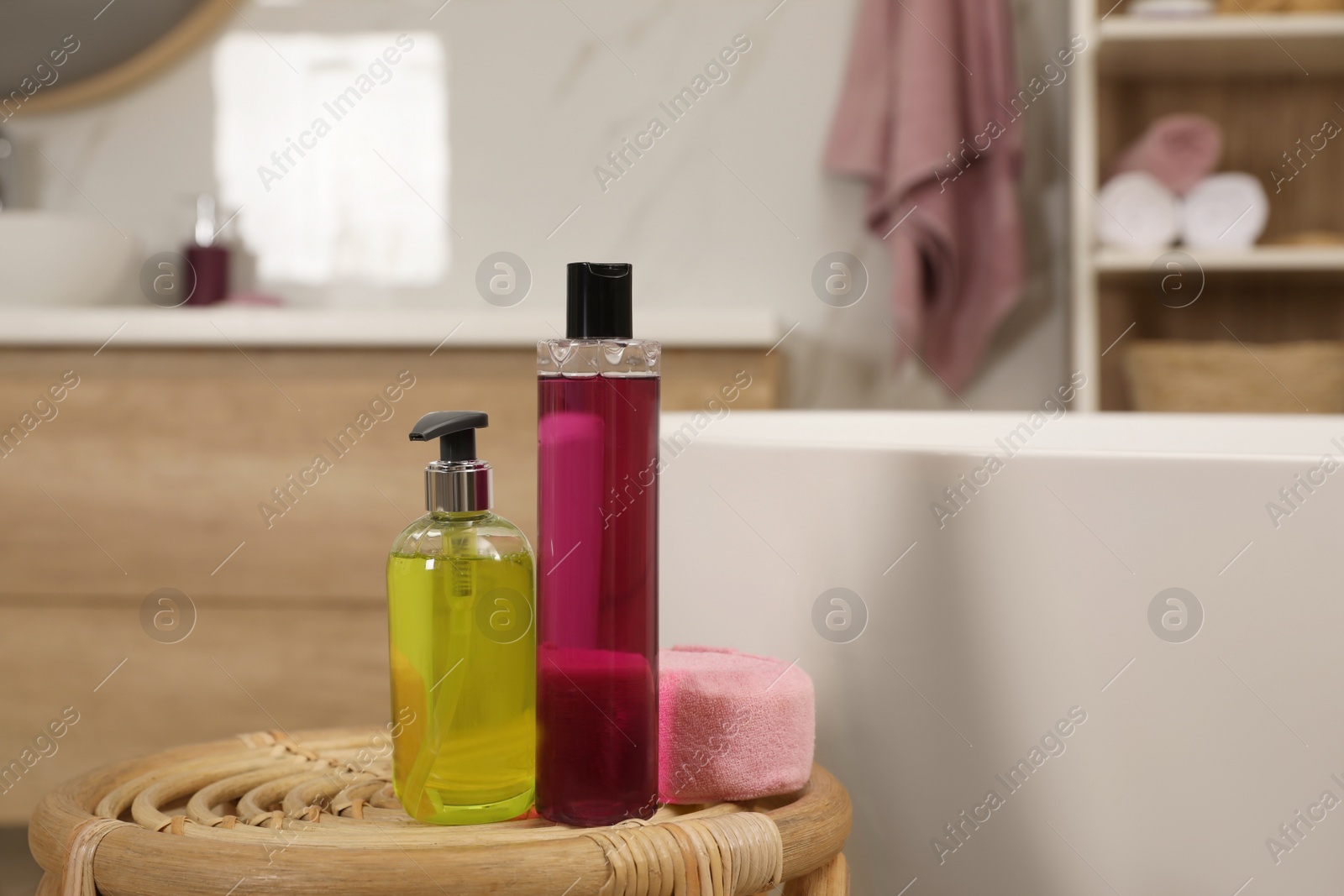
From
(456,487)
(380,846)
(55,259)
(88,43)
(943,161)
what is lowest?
(380,846)

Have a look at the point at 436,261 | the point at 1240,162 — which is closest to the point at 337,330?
the point at 436,261

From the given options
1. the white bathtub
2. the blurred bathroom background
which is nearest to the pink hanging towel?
the blurred bathroom background

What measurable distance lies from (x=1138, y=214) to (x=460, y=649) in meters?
1.30

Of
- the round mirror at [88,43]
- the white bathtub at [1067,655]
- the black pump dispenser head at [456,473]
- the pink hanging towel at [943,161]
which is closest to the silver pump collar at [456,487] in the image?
the black pump dispenser head at [456,473]

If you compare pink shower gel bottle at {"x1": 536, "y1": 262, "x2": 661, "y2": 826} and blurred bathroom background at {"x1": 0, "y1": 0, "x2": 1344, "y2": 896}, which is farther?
blurred bathroom background at {"x1": 0, "y1": 0, "x2": 1344, "y2": 896}

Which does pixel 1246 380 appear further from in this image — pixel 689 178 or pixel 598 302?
pixel 598 302

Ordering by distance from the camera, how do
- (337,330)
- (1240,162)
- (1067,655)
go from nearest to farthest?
(1067,655) < (337,330) < (1240,162)

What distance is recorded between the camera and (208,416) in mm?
1186

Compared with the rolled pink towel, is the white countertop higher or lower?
lower

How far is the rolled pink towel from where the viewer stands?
1.43 metres

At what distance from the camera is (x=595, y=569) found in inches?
16.3

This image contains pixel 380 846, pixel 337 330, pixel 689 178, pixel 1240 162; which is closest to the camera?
pixel 380 846

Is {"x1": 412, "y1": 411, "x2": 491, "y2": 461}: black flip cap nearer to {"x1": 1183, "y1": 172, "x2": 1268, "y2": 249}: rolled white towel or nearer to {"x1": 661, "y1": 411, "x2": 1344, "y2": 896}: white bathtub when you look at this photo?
{"x1": 661, "y1": 411, "x2": 1344, "y2": 896}: white bathtub

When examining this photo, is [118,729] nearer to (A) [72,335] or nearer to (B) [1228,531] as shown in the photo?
(A) [72,335]
